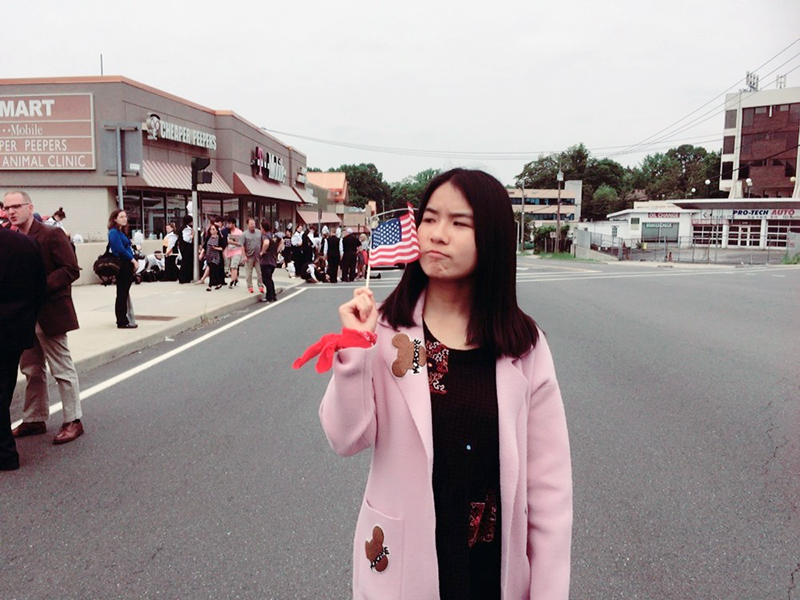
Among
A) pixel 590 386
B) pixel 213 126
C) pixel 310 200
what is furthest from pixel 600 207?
pixel 590 386

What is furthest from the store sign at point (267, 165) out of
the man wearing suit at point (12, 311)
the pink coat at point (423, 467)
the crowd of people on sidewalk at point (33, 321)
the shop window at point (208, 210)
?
the pink coat at point (423, 467)

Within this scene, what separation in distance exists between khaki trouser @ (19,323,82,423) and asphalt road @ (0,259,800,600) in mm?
251

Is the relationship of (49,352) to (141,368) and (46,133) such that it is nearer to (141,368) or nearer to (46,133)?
(141,368)

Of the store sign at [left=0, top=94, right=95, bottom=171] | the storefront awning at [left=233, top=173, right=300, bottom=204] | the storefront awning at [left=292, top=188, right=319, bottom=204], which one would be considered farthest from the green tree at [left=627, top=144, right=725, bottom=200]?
the store sign at [left=0, top=94, right=95, bottom=171]

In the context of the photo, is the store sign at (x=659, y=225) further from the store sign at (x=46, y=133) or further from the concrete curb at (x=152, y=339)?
the concrete curb at (x=152, y=339)

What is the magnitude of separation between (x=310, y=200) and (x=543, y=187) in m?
83.0

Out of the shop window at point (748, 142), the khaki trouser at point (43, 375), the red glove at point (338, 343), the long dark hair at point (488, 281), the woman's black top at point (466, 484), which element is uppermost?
the shop window at point (748, 142)

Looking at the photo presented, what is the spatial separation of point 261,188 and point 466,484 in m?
35.1

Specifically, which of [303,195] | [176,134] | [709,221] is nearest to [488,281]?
[176,134]

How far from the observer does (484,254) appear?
1850 mm

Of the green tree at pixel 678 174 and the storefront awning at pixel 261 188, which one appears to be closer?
the storefront awning at pixel 261 188

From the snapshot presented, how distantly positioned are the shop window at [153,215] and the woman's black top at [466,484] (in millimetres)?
25500

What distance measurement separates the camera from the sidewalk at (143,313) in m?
8.94

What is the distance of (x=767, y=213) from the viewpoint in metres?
56.7
